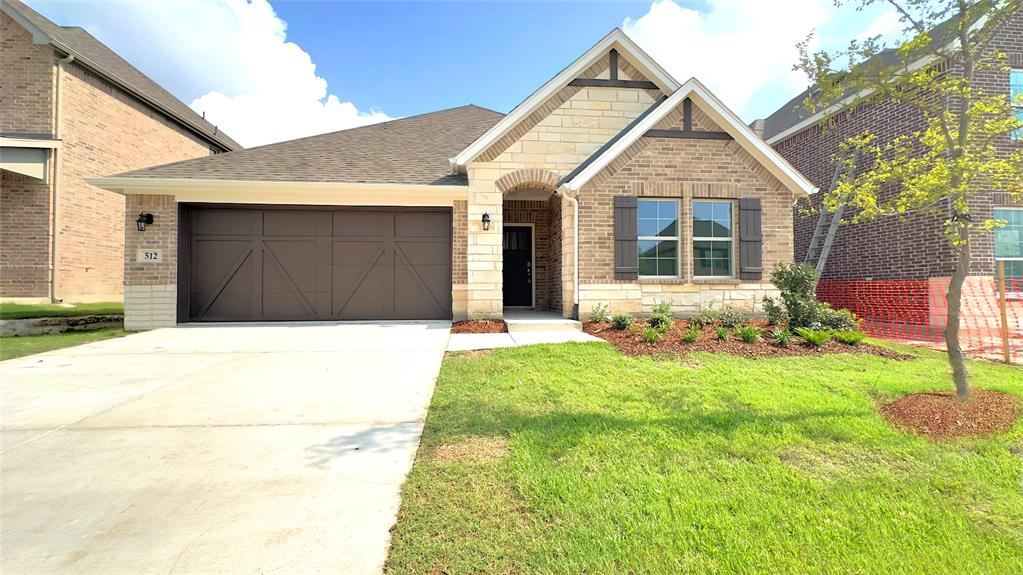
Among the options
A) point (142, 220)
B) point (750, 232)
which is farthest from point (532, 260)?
point (142, 220)

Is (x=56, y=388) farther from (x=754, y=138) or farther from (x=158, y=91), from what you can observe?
(x=158, y=91)

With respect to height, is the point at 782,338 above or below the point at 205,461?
above

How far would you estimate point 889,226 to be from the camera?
1156 centimetres

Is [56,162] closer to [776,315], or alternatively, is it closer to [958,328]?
[776,315]

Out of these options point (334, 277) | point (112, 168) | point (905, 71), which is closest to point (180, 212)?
point (334, 277)

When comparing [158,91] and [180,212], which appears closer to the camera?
[180,212]

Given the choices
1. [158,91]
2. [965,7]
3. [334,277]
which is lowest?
[334,277]

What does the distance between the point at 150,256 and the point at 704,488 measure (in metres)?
11.7

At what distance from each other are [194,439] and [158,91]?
68.7 feet

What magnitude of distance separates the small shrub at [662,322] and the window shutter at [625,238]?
1.38 metres

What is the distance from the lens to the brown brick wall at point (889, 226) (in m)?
9.91

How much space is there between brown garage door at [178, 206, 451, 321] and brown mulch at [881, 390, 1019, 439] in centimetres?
848

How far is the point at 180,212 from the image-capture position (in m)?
9.83

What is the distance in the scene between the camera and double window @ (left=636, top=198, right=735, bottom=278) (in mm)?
9539
